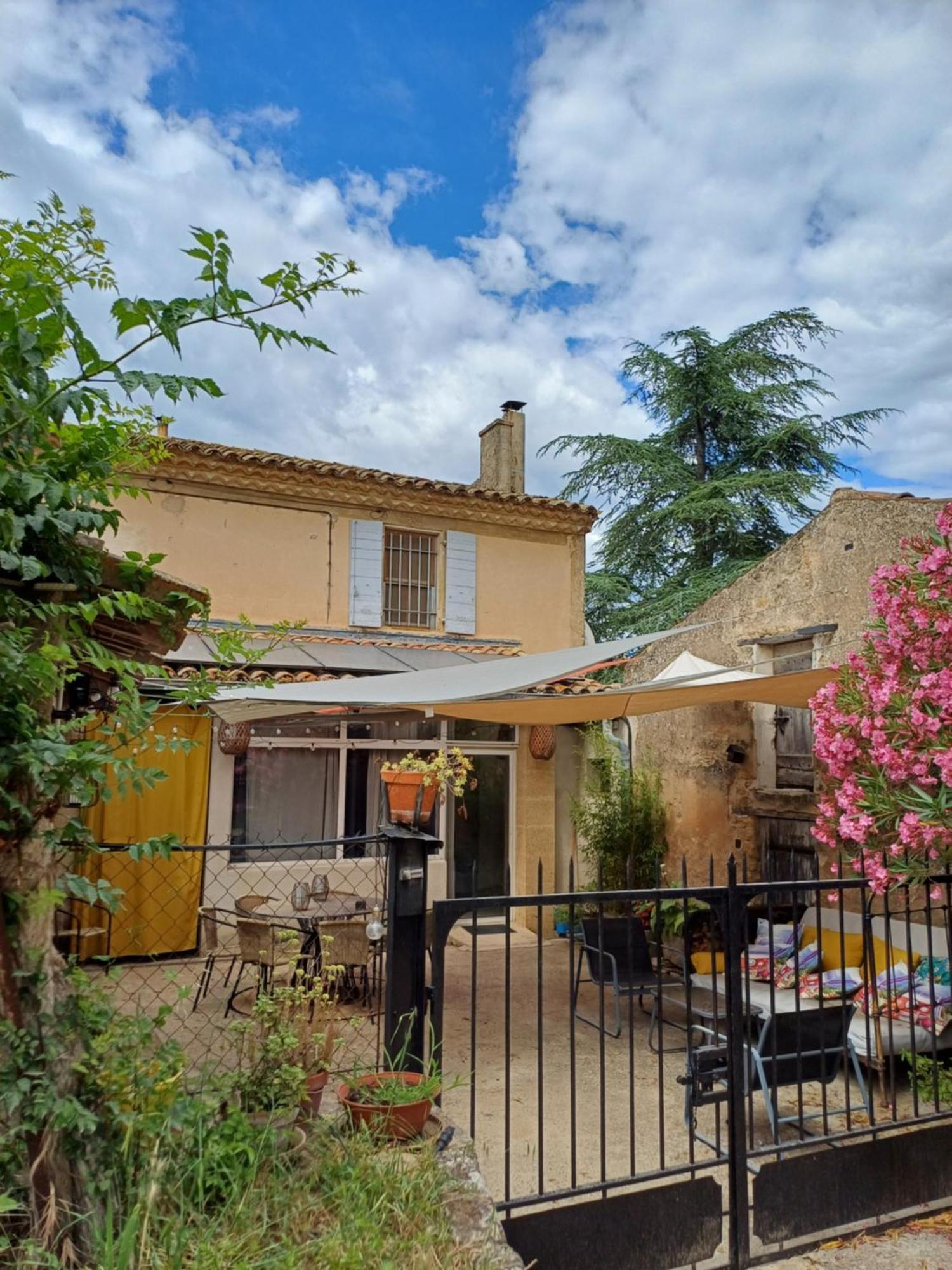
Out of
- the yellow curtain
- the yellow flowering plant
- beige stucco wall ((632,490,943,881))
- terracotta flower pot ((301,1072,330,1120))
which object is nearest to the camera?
terracotta flower pot ((301,1072,330,1120))

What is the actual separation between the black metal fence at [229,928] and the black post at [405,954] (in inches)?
52.5

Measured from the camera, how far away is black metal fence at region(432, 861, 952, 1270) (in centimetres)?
251

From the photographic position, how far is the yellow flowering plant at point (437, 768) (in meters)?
4.93

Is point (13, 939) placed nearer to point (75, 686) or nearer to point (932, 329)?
point (75, 686)

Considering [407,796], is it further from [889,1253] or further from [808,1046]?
[889,1253]

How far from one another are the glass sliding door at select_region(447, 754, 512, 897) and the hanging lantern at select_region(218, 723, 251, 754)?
8.13ft

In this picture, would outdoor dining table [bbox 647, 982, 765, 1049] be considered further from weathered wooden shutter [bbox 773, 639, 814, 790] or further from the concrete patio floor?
weathered wooden shutter [bbox 773, 639, 814, 790]

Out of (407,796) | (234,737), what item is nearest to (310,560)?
(234,737)

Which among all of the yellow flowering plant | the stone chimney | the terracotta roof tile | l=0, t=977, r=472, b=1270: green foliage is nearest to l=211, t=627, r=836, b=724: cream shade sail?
the yellow flowering plant

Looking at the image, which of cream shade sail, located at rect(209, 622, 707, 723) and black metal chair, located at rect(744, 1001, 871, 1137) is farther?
cream shade sail, located at rect(209, 622, 707, 723)

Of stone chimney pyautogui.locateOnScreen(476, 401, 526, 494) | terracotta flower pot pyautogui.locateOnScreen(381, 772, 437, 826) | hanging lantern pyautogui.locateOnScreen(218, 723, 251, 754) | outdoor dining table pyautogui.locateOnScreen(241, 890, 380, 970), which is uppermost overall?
stone chimney pyautogui.locateOnScreen(476, 401, 526, 494)

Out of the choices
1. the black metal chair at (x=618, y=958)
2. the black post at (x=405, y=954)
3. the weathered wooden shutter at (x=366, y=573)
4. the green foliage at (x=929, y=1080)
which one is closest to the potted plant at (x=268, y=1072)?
the black post at (x=405, y=954)

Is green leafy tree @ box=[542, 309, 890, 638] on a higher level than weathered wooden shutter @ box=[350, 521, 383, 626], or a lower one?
higher

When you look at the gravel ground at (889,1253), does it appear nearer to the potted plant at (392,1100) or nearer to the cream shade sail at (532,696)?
the potted plant at (392,1100)
